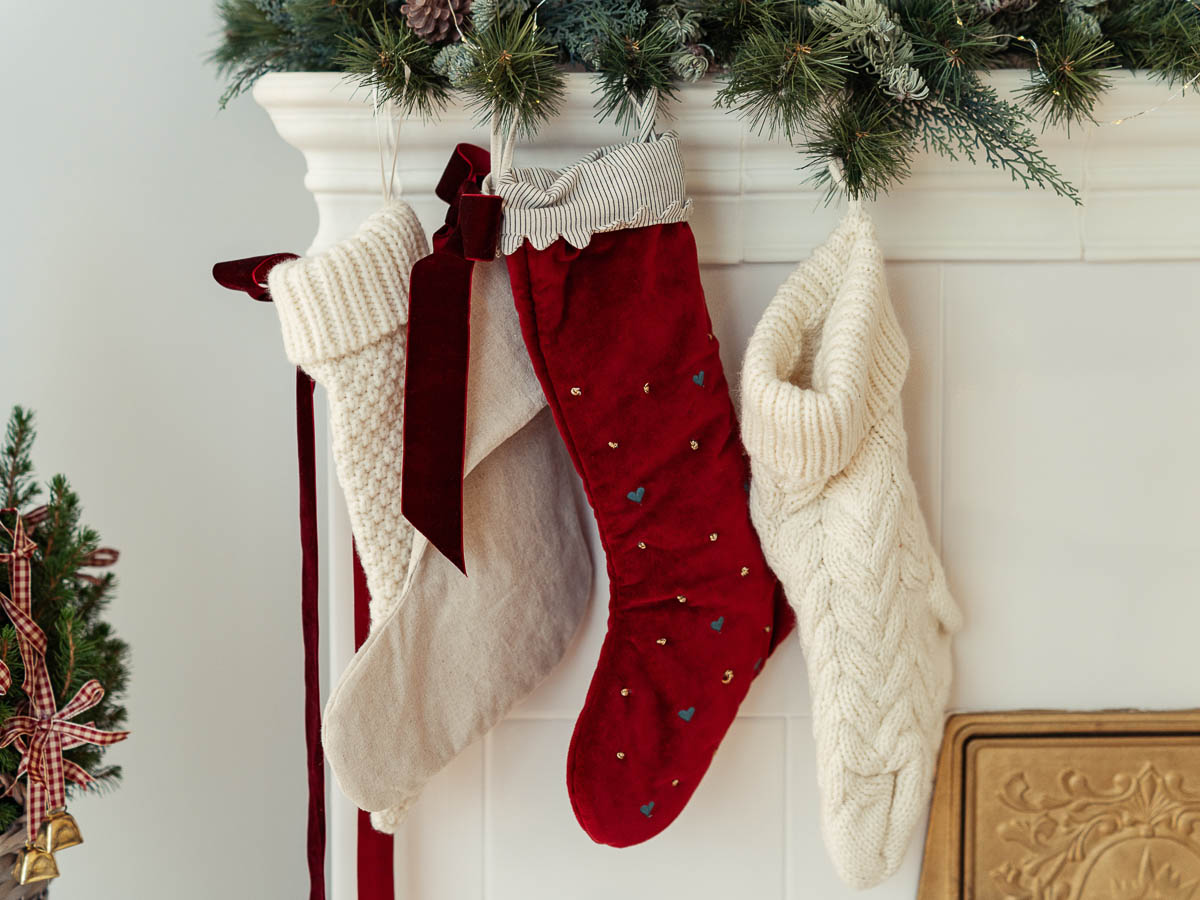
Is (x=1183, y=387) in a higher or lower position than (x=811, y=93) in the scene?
lower

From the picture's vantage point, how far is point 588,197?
73 centimetres

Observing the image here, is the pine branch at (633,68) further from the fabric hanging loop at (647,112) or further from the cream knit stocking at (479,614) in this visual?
the cream knit stocking at (479,614)

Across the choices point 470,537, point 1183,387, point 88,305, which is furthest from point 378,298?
point 1183,387

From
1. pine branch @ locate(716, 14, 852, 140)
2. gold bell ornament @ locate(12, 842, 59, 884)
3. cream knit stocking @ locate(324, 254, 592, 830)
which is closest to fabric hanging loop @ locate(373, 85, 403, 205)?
cream knit stocking @ locate(324, 254, 592, 830)

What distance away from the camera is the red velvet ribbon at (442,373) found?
72 centimetres

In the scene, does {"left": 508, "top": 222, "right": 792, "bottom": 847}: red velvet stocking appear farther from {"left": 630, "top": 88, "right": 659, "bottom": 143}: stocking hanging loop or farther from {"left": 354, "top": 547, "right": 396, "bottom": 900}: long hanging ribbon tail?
{"left": 354, "top": 547, "right": 396, "bottom": 900}: long hanging ribbon tail

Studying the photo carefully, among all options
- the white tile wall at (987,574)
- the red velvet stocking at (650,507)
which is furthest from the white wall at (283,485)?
the red velvet stocking at (650,507)

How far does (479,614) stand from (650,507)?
0.18m

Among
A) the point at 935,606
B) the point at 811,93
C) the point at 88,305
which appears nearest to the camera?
the point at 811,93

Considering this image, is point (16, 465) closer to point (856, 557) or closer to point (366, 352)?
point (366, 352)

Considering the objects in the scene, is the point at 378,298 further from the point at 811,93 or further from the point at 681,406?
the point at 811,93

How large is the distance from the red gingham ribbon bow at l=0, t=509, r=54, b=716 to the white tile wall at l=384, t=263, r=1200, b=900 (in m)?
0.36

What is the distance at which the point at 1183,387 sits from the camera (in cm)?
88

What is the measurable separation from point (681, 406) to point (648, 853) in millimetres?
473
